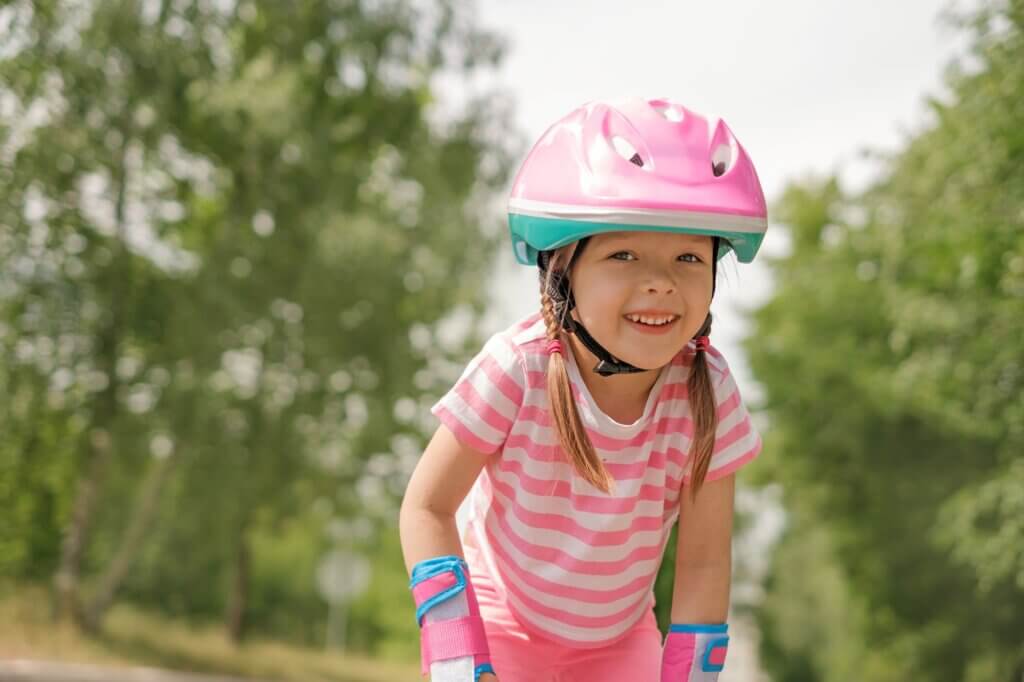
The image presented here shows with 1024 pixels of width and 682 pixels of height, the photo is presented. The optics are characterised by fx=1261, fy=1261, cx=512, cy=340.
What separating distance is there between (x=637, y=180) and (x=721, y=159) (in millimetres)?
260

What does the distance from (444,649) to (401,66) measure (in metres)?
19.0

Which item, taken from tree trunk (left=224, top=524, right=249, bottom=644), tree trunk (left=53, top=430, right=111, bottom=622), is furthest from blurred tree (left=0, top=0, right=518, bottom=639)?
tree trunk (left=224, top=524, right=249, bottom=644)

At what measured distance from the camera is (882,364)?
22625mm

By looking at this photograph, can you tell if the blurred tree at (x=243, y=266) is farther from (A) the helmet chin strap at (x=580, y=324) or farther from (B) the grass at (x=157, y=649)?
(A) the helmet chin strap at (x=580, y=324)

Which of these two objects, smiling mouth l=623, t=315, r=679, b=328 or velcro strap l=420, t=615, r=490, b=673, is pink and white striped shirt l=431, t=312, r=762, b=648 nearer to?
smiling mouth l=623, t=315, r=679, b=328

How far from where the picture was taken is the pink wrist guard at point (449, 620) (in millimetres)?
2627

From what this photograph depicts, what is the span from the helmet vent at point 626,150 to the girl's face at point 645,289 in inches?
6.2

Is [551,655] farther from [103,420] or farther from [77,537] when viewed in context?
[77,537]

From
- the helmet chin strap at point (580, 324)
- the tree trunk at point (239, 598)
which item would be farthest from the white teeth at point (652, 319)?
the tree trunk at point (239, 598)

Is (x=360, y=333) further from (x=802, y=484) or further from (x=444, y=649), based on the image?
(x=444, y=649)

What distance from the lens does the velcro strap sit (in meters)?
2.63

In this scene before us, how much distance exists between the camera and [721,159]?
2.73 metres

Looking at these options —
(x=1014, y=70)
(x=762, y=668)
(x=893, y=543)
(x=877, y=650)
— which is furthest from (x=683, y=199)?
(x=762, y=668)

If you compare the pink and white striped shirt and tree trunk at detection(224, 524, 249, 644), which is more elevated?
the pink and white striped shirt
